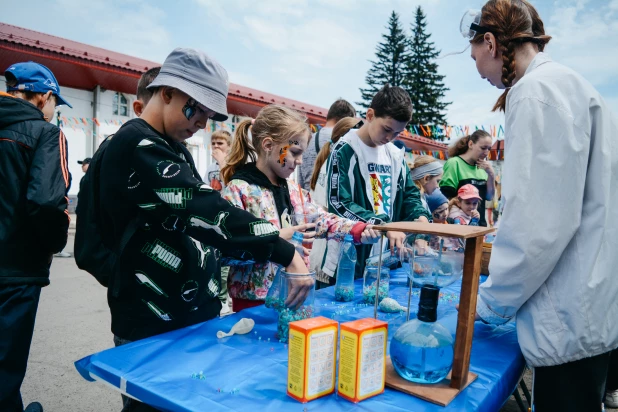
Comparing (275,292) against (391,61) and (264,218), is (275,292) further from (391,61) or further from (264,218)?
(391,61)

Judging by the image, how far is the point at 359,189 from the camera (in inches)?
100

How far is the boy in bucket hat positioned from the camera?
1171 mm

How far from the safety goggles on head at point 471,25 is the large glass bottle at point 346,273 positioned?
2.97 feet

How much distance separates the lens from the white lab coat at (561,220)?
1047 mm

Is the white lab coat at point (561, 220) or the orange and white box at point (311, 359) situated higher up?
the white lab coat at point (561, 220)

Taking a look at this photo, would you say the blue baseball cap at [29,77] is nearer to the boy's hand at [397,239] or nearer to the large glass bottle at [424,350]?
the boy's hand at [397,239]

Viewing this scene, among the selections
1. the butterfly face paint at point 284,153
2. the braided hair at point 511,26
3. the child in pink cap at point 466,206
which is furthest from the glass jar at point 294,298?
the child in pink cap at point 466,206

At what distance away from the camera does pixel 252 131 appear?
200 centimetres

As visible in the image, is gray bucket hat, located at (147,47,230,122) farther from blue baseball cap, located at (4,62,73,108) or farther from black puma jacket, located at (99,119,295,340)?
blue baseball cap, located at (4,62,73,108)

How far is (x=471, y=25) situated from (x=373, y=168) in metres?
1.29

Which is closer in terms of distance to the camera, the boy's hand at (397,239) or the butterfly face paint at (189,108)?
the butterfly face paint at (189,108)

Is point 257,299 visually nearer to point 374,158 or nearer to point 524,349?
point 524,349

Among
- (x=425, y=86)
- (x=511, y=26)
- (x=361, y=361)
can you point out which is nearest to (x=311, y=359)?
(x=361, y=361)

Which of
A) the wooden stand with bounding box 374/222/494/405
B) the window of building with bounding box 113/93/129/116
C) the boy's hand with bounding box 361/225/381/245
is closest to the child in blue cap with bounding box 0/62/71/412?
the boy's hand with bounding box 361/225/381/245
